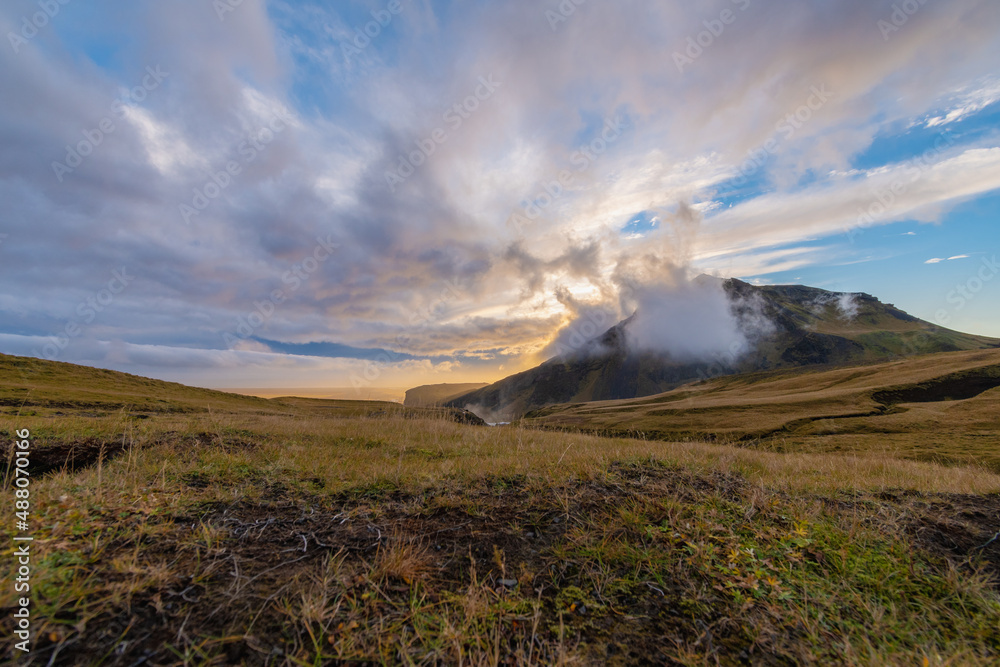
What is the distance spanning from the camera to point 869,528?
4.64 metres

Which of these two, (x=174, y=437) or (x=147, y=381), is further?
(x=147, y=381)

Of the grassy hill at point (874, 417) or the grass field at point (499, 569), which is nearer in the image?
the grass field at point (499, 569)

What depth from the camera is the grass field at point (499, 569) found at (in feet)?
8.88

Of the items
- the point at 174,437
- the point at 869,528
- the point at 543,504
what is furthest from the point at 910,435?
the point at 174,437

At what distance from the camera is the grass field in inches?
107

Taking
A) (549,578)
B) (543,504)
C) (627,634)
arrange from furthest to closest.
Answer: (543,504) < (549,578) < (627,634)

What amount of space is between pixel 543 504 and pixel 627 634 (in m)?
2.31

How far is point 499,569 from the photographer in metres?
3.82

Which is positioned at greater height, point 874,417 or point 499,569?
point 499,569

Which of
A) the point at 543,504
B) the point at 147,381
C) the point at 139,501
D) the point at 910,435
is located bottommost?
the point at 910,435

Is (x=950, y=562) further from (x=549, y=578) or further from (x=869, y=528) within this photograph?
(x=549, y=578)

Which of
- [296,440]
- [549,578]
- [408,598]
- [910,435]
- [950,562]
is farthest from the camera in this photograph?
[910,435]

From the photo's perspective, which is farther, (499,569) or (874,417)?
(874,417)

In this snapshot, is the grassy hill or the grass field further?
the grassy hill
